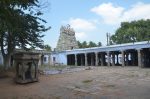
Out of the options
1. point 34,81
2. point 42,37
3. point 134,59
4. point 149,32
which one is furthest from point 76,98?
point 149,32

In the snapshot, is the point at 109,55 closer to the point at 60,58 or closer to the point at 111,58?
the point at 111,58

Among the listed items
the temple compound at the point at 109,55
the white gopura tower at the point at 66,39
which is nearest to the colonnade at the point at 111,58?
the temple compound at the point at 109,55

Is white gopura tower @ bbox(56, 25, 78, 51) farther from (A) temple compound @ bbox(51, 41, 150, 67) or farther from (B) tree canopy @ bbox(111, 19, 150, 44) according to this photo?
(B) tree canopy @ bbox(111, 19, 150, 44)

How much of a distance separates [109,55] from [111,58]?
20.4ft

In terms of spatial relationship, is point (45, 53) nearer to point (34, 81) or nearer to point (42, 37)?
point (42, 37)

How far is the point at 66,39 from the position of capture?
58719 millimetres

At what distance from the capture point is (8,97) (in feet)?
41.2

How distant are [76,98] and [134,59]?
34757 mm

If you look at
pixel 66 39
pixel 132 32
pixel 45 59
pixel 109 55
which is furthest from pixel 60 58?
pixel 132 32

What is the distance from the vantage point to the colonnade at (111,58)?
38.1 m

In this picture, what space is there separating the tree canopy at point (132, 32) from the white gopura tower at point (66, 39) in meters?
11.8

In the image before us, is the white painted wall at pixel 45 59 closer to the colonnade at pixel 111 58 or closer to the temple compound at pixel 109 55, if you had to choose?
the temple compound at pixel 109 55

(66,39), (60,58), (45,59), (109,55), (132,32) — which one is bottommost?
(45,59)

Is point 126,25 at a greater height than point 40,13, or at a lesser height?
greater
